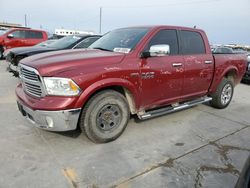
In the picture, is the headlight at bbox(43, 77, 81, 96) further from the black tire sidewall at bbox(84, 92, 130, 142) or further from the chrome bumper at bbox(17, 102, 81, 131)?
the black tire sidewall at bbox(84, 92, 130, 142)

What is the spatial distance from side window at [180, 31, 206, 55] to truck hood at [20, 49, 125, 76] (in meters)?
1.62

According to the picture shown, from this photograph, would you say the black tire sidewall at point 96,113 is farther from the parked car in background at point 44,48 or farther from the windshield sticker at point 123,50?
the parked car in background at point 44,48

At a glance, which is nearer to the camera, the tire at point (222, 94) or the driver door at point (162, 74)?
the driver door at point (162, 74)

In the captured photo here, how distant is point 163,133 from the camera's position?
14.0ft

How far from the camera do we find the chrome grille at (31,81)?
10.9 feet

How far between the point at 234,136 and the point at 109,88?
252 centimetres

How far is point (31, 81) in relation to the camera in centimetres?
346

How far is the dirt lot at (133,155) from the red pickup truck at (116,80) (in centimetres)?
37

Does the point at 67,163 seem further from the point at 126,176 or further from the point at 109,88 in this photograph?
the point at 109,88

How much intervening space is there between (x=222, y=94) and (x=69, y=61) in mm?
4069

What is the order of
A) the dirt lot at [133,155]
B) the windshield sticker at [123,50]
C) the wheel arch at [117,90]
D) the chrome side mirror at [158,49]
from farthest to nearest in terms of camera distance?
the windshield sticker at [123,50] < the chrome side mirror at [158,49] < the wheel arch at [117,90] < the dirt lot at [133,155]

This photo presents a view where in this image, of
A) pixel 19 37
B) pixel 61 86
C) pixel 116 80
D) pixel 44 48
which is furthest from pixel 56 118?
pixel 19 37

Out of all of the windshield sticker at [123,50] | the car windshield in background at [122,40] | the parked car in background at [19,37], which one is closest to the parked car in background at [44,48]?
the car windshield in background at [122,40]

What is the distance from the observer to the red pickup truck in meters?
3.21
